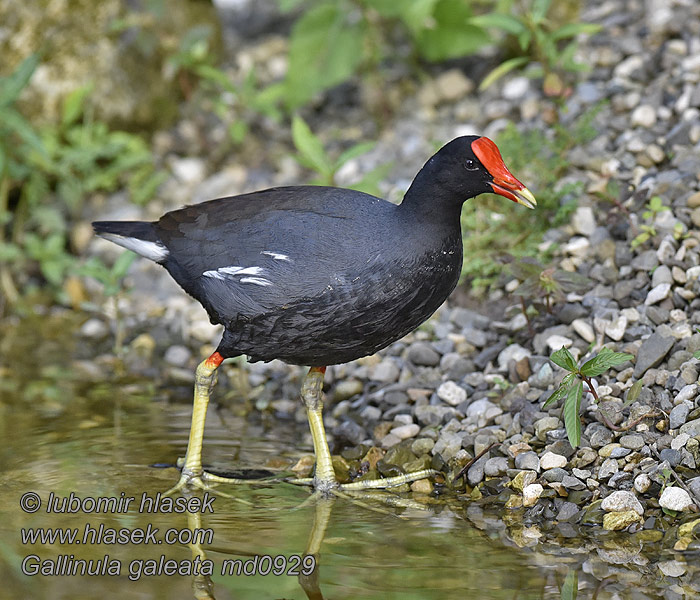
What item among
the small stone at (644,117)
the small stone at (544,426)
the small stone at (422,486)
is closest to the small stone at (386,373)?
the small stone at (422,486)

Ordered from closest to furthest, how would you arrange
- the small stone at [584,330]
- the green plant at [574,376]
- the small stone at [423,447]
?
the green plant at [574,376] < the small stone at [423,447] < the small stone at [584,330]

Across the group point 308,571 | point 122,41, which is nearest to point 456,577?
point 308,571

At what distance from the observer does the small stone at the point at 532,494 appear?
416cm

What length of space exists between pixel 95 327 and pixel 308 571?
3682mm

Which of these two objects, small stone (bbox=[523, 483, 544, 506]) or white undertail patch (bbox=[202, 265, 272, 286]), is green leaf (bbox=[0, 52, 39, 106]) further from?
small stone (bbox=[523, 483, 544, 506])

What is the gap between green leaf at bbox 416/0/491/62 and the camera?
7293 mm

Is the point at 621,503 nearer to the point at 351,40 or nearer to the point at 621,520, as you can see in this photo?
the point at 621,520

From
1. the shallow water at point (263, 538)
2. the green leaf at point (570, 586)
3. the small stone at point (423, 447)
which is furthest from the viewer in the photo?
the small stone at point (423, 447)

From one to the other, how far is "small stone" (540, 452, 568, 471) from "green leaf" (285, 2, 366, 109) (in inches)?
159

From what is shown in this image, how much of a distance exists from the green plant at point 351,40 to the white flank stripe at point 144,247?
283cm

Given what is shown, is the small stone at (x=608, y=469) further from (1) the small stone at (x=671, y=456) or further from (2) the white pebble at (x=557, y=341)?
(2) the white pebble at (x=557, y=341)

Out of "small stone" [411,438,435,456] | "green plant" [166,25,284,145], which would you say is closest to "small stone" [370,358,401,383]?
"small stone" [411,438,435,456]

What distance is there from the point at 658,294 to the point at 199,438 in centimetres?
248

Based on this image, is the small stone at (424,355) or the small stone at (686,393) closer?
the small stone at (686,393)
